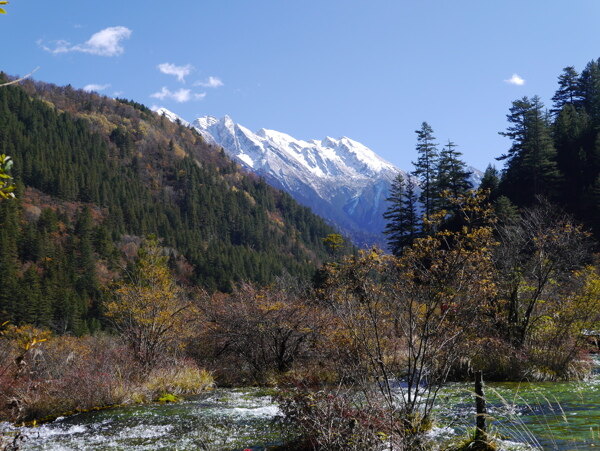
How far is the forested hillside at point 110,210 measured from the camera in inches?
2916

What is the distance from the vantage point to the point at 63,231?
88.8 metres

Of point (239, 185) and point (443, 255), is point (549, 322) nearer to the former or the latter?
point (443, 255)

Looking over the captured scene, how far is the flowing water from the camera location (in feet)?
28.8

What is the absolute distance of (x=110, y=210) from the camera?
11112 centimetres

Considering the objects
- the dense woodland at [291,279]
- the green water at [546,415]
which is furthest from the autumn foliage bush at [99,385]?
the green water at [546,415]

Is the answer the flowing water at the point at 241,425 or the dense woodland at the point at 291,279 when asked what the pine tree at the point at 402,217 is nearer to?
the dense woodland at the point at 291,279

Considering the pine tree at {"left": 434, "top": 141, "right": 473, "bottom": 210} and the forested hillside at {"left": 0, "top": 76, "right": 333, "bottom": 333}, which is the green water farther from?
the forested hillside at {"left": 0, "top": 76, "right": 333, "bottom": 333}

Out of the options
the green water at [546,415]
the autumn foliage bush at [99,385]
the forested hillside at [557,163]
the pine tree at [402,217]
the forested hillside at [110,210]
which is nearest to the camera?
the green water at [546,415]

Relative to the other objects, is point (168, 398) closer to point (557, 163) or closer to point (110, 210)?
point (557, 163)

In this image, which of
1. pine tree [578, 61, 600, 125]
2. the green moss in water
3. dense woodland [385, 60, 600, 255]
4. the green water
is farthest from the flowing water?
pine tree [578, 61, 600, 125]

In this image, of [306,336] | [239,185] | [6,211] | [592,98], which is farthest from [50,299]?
[239,185]

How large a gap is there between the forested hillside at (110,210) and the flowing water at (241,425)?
Answer: 52731 millimetres

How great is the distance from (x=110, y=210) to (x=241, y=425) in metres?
108

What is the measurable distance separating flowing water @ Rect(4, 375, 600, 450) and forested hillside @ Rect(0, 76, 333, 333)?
52731 mm
